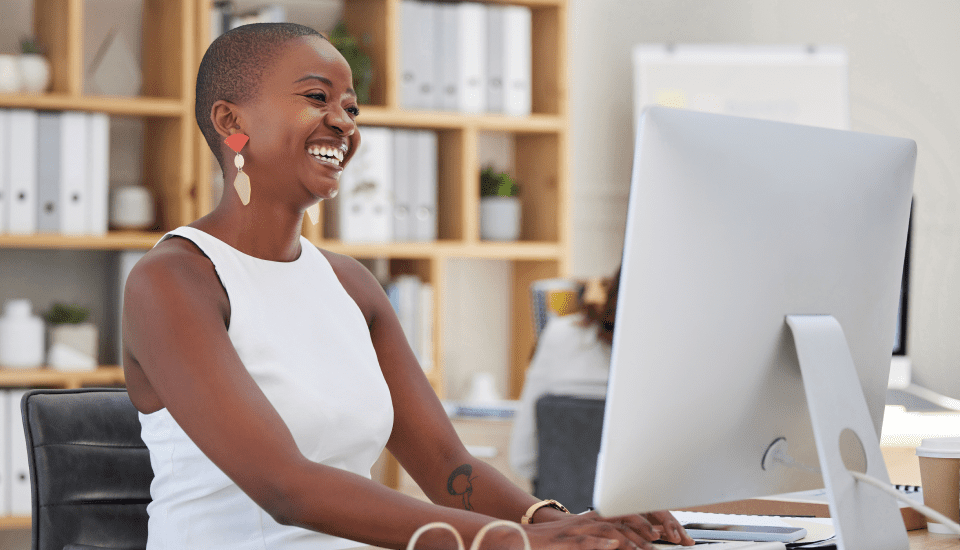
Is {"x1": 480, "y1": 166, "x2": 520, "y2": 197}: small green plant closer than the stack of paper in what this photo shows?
No

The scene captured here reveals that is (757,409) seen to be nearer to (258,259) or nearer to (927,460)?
(927,460)

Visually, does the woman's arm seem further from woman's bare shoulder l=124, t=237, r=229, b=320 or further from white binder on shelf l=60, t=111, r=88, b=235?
white binder on shelf l=60, t=111, r=88, b=235

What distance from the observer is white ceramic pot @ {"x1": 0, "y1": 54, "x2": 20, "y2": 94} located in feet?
8.70

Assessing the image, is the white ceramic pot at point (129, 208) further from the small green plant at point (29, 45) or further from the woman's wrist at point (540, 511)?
the woman's wrist at point (540, 511)

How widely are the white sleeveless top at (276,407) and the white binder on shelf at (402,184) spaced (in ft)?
5.59

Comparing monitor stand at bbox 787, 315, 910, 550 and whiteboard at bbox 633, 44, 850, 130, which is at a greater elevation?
whiteboard at bbox 633, 44, 850, 130

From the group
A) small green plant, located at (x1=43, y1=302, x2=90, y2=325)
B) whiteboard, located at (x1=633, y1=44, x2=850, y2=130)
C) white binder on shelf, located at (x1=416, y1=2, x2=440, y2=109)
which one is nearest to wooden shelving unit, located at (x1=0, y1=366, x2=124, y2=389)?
small green plant, located at (x1=43, y1=302, x2=90, y2=325)

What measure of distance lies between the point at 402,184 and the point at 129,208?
80cm

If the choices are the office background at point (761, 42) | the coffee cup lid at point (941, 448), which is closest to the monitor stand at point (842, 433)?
the coffee cup lid at point (941, 448)

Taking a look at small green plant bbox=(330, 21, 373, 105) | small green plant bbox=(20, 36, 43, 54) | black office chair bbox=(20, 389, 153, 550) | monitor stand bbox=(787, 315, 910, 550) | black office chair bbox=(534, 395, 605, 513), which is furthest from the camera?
small green plant bbox=(330, 21, 373, 105)

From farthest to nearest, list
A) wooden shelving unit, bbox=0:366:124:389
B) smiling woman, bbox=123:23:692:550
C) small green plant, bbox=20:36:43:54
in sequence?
small green plant, bbox=20:36:43:54 < wooden shelving unit, bbox=0:366:124:389 < smiling woman, bbox=123:23:692:550

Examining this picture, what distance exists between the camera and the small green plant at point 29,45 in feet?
8.91

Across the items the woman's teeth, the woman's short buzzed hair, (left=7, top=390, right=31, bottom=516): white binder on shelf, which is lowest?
(left=7, top=390, right=31, bottom=516): white binder on shelf

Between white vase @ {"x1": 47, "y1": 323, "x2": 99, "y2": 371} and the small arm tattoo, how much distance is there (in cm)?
175
